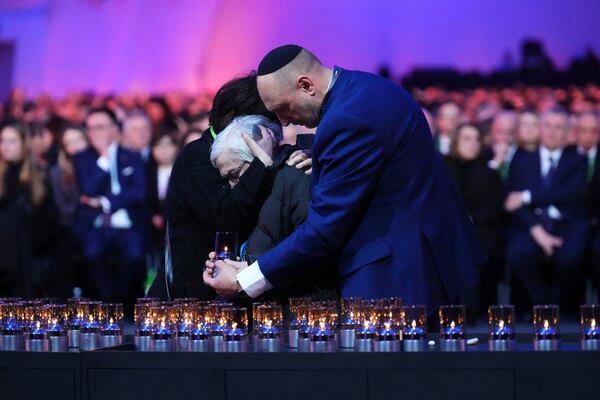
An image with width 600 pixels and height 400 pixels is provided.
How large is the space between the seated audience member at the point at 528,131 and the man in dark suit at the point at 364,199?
16.9 ft

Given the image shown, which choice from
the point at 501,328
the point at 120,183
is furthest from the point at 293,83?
the point at 120,183

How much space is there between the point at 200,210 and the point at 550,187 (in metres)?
5.07

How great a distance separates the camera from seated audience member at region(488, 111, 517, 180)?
30.0 ft

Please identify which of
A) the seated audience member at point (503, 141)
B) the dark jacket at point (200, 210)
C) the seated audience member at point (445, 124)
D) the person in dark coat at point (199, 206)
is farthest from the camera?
the seated audience member at point (503, 141)

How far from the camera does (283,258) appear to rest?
3.78 meters

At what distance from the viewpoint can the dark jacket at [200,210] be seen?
4180mm

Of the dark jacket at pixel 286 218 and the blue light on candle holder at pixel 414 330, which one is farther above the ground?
the dark jacket at pixel 286 218

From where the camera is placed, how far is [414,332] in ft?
10.7

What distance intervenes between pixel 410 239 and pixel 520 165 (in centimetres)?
525

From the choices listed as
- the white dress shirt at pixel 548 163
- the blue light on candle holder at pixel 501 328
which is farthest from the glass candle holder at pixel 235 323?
the white dress shirt at pixel 548 163

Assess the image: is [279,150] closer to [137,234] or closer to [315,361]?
[315,361]

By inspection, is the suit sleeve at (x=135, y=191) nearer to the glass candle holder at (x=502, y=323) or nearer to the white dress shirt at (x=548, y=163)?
the white dress shirt at (x=548, y=163)

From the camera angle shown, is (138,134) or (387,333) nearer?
(387,333)

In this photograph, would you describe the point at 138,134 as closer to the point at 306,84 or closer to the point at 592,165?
the point at 592,165
